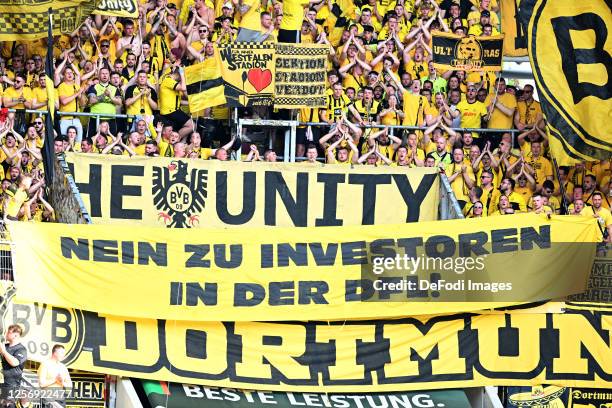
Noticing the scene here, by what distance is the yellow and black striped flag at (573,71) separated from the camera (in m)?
22.8

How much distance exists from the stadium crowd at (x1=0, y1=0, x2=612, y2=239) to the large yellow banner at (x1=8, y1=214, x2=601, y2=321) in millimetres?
1715

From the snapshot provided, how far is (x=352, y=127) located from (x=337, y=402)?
175 inches

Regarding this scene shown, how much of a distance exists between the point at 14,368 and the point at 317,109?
6.37 m

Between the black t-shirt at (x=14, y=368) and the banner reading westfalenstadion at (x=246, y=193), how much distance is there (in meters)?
3.01

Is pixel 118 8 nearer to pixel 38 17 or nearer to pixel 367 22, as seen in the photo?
pixel 38 17

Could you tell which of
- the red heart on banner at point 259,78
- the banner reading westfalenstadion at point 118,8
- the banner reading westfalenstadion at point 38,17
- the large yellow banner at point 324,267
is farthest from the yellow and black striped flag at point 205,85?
the large yellow banner at point 324,267

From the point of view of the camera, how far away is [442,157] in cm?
2325

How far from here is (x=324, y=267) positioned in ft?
68.5

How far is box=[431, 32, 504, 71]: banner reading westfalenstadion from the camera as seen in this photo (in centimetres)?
2359

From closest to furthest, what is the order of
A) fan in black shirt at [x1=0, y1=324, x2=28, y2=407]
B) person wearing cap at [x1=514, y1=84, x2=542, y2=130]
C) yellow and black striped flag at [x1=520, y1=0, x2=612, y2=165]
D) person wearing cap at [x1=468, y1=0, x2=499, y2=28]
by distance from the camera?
fan in black shirt at [x1=0, y1=324, x2=28, y2=407] → yellow and black striped flag at [x1=520, y1=0, x2=612, y2=165] → person wearing cap at [x1=514, y1=84, x2=542, y2=130] → person wearing cap at [x1=468, y1=0, x2=499, y2=28]

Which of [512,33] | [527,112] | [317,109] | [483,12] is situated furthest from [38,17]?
[527,112]

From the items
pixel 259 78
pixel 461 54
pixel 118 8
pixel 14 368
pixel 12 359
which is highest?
pixel 118 8

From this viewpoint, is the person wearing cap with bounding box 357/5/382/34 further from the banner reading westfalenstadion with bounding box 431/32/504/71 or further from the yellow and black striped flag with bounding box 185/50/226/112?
the yellow and black striped flag with bounding box 185/50/226/112

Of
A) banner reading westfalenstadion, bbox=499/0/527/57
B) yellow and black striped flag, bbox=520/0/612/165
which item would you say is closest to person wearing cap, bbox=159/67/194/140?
banner reading westfalenstadion, bbox=499/0/527/57
